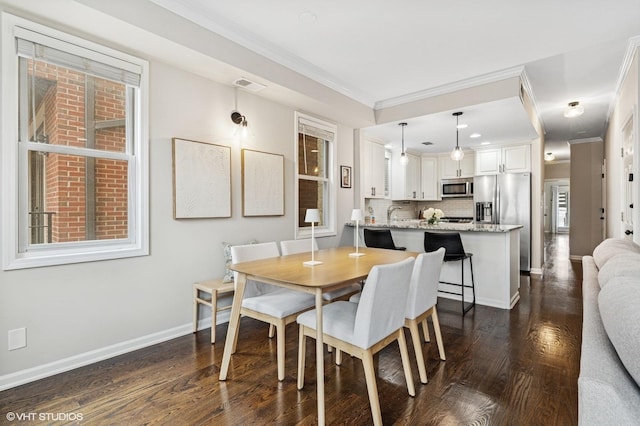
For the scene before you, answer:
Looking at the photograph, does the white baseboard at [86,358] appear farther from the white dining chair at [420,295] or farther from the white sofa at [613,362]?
the white sofa at [613,362]

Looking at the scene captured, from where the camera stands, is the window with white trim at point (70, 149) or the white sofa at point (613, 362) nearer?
the white sofa at point (613, 362)

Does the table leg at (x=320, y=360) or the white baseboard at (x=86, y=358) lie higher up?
the table leg at (x=320, y=360)

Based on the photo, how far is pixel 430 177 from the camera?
7012 millimetres

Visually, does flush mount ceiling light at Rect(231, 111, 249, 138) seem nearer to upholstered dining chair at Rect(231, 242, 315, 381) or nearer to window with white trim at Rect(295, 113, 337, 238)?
window with white trim at Rect(295, 113, 337, 238)

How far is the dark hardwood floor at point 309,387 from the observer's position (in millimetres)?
1814

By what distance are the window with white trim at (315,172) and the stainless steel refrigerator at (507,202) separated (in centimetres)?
317

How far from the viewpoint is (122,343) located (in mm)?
2607

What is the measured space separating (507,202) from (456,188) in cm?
107

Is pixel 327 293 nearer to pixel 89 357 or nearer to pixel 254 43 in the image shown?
pixel 89 357

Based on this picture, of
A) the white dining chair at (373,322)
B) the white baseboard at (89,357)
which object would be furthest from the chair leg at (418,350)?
the white baseboard at (89,357)

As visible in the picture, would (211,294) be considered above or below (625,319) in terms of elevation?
below

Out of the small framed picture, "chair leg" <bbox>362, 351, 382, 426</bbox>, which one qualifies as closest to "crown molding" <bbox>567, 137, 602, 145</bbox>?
the small framed picture

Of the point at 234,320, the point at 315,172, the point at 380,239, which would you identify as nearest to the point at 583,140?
the point at 380,239

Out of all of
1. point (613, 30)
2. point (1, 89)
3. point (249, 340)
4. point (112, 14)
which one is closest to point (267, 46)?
point (112, 14)
